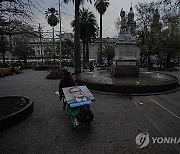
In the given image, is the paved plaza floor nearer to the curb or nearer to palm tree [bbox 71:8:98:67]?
the curb

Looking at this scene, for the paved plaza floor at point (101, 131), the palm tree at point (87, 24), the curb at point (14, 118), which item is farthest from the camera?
the palm tree at point (87, 24)

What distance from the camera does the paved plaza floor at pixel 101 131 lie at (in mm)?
4621

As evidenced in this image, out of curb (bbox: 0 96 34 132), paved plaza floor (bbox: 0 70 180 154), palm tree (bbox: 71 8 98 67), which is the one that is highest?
palm tree (bbox: 71 8 98 67)

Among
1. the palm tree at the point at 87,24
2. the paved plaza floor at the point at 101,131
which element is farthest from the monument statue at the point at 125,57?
the palm tree at the point at 87,24

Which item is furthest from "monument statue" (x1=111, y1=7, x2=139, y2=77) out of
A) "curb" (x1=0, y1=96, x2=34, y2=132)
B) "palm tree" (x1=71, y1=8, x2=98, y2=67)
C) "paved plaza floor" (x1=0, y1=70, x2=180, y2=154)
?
"palm tree" (x1=71, y1=8, x2=98, y2=67)

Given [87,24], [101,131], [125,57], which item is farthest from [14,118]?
[87,24]

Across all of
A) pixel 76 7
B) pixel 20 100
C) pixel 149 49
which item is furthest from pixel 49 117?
pixel 149 49

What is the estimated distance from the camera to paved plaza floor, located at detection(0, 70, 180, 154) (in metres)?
4.62

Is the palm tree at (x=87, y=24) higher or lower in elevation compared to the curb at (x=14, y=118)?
higher

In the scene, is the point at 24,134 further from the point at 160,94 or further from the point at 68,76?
the point at 160,94

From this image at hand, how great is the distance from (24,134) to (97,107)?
3.60 meters

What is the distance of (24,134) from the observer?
217 inches

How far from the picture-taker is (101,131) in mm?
5625

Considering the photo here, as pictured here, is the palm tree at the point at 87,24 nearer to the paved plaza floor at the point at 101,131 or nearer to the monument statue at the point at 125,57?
the monument statue at the point at 125,57
